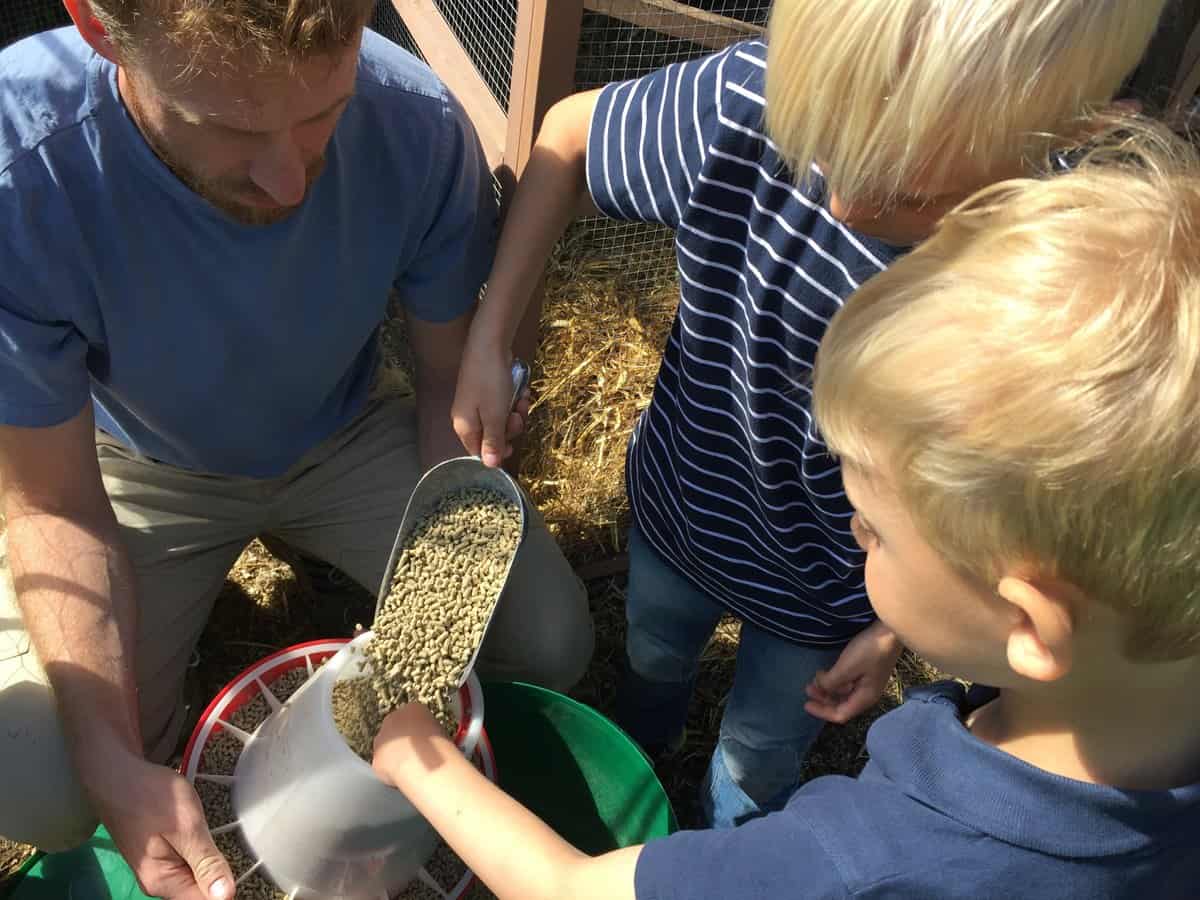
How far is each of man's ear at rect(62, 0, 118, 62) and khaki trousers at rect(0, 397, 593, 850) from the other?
2.62 feet

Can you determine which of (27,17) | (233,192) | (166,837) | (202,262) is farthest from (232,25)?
(27,17)

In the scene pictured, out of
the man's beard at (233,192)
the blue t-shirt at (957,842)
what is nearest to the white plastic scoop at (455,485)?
the man's beard at (233,192)

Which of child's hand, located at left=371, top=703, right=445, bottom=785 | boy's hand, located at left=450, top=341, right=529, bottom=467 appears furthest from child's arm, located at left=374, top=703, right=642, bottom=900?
boy's hand, located at left=450, top=341, right=529, bottom=467

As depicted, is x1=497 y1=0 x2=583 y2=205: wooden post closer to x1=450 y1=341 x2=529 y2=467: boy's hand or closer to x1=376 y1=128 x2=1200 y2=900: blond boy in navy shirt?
x1=450 y1=341 x2=529 y2=467: boy's hand

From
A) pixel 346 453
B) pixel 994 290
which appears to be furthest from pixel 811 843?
pixel 346 453

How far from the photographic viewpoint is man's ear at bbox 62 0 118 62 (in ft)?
3.48

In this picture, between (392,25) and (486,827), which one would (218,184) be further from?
(392,25)

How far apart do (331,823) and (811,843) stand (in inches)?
26.3

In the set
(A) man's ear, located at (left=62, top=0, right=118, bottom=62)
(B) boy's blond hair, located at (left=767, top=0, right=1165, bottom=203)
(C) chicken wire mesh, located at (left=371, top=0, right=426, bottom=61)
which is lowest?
(C) chicken wire mesh, located at (left=371, top=0, right=426, bottom=61)

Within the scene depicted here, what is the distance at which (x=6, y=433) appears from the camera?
4.57 ft

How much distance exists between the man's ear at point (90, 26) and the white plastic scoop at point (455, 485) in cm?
63

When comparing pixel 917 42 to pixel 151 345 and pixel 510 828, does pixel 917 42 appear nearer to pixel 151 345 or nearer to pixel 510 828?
pixel 510 828

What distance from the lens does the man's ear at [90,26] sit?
1.06 meters

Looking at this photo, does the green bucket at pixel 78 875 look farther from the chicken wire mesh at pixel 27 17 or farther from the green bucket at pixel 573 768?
the chicken wire mesh at pixel 27 17
